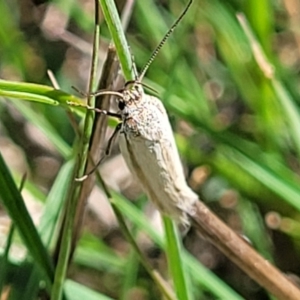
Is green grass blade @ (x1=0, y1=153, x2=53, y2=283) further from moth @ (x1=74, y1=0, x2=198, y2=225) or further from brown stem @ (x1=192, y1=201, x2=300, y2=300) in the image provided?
brown stem @ (x1=192, y1=201, x2=300, y2=300)

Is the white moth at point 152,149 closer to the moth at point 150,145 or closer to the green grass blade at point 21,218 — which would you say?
the moth at point 150,145

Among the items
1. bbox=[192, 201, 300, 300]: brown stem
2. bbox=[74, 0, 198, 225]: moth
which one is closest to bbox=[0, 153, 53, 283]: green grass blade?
bbox=[74, 0, 198, 225]: moth

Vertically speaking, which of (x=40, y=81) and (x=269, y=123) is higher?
(x=40, y=81)

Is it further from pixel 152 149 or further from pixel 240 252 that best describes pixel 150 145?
pixel 240 252

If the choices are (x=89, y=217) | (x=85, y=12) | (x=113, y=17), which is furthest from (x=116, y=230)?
(x=113, y=17)

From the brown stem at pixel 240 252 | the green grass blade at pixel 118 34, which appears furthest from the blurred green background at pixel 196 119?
the green grass blade at pixel 118 34

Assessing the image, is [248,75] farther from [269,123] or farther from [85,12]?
[85,12]
